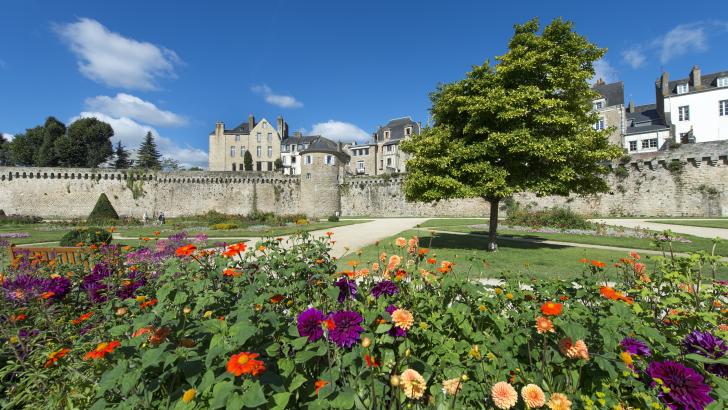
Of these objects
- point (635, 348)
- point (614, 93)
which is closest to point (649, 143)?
point (614, 93)

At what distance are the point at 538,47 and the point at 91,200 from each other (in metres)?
46.1

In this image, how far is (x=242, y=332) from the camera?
165cm

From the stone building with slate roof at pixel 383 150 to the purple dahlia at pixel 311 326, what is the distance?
49389 millimetres

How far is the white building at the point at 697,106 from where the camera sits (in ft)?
120

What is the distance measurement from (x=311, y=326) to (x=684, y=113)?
54.7m

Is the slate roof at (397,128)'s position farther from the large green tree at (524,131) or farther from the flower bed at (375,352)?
the flower bed at (375,352)

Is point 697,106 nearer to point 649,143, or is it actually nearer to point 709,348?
point 649,143

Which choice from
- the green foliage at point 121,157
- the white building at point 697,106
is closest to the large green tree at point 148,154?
the green foliage at point 121,157

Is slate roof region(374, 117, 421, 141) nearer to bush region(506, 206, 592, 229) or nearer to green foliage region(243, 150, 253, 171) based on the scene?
green foliage region(243, 150, 253, 171)

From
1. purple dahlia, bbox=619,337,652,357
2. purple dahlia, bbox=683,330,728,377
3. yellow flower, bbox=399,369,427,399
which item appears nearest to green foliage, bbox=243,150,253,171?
yellow flower, bbox=399,369,427,399

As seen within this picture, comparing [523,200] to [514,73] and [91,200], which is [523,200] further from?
[91,200]

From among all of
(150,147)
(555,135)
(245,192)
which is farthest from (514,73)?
(150,147)

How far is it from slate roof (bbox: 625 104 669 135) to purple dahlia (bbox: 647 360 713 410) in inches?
2029

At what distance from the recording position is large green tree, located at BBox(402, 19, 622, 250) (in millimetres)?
9969
